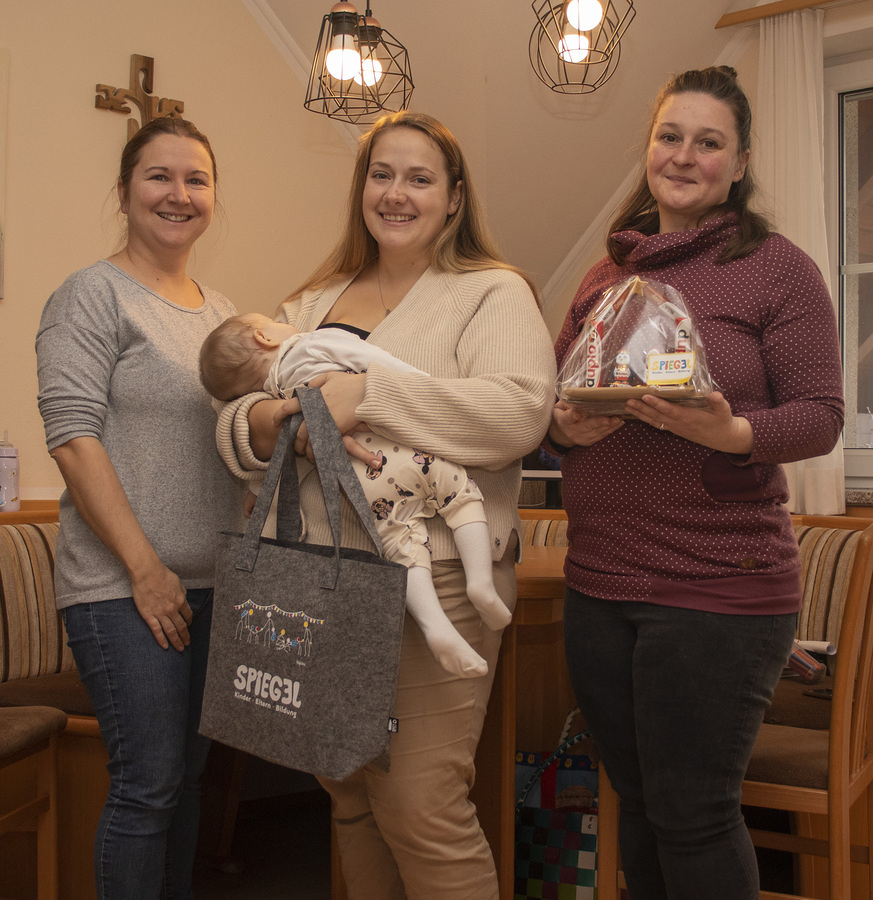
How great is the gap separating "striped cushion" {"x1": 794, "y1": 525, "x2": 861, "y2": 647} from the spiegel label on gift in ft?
4.29

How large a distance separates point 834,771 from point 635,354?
89 centimetres

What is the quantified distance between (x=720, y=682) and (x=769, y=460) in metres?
0.33

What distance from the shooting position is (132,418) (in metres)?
1.55

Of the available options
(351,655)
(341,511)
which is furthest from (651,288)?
(351,655)

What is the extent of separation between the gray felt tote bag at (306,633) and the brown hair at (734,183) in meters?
0.69

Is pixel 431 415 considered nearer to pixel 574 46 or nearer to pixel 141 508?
pixel 141 508

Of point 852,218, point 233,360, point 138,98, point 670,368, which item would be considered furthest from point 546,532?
point 138,98

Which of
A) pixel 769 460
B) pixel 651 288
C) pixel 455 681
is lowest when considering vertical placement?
pixel 455 681

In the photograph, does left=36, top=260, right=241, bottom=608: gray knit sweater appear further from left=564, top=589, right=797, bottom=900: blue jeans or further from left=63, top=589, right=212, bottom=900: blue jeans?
left=564, top=589, right=797, bottom=900: blue jeans

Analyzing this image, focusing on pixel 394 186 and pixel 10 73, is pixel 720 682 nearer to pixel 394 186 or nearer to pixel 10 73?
pixel 394 186

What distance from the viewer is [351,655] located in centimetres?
121

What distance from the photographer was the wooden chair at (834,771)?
61.6 inches

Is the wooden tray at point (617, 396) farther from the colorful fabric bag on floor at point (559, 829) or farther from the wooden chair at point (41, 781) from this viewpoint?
the wooden chair at point (41, 781)

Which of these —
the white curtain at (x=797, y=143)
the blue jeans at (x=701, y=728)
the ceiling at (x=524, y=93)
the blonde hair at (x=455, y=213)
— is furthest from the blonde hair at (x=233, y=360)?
the white curtain at (x=797, y=143)
